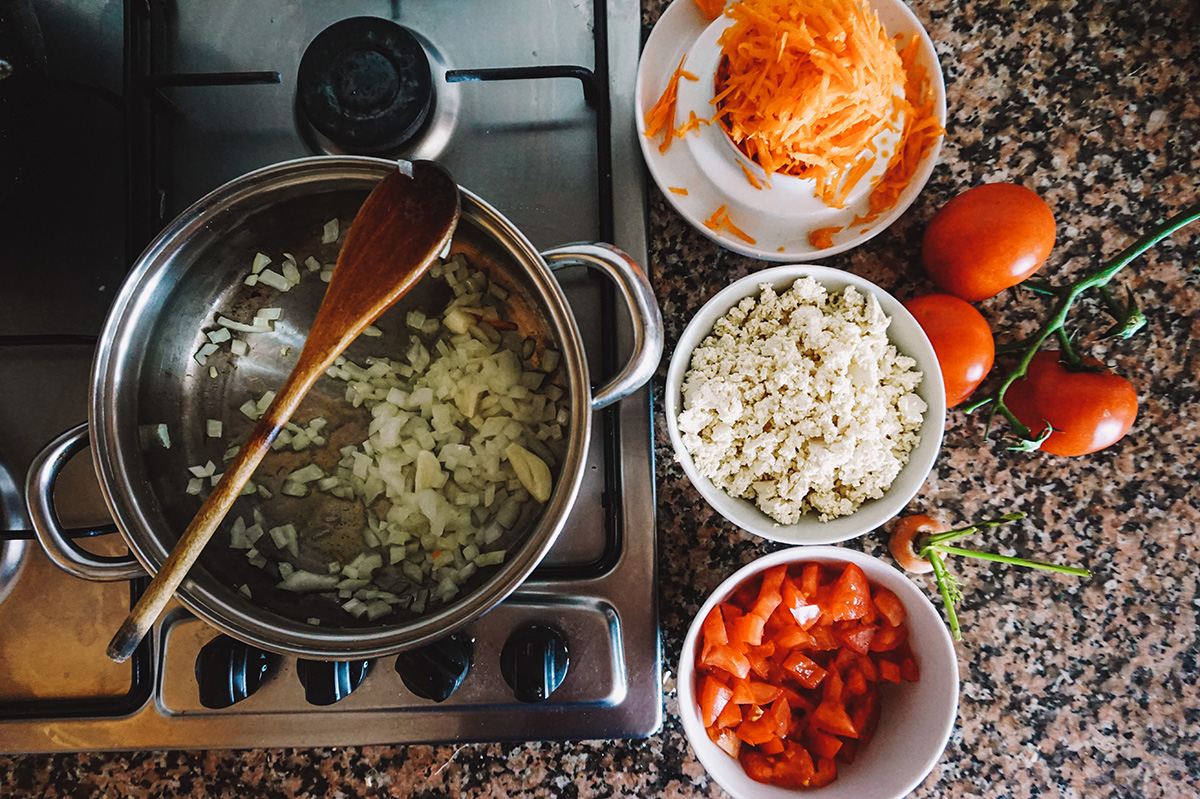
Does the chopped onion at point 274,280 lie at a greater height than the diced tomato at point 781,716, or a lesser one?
greater

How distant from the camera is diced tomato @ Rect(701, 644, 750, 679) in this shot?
83 cm

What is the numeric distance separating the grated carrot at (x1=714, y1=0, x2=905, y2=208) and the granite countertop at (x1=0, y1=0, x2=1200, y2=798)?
14 cm

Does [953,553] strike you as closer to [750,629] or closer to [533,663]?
[750,629]

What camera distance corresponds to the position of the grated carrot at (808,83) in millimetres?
797

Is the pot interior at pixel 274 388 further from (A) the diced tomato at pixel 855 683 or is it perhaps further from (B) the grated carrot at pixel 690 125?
(A) the diced tomato at pixel 855 683

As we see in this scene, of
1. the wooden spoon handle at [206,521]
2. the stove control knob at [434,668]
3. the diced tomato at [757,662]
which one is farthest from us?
the diced tomato at [757,662]

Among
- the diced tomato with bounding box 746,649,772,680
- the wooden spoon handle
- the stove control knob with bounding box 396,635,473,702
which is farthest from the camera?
the diced tomato with bounding box 746,649,772,680

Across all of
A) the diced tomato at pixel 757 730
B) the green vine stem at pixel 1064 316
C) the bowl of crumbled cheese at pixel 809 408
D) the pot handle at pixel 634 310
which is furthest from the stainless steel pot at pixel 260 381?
the green vine stem at pixel 1064 316

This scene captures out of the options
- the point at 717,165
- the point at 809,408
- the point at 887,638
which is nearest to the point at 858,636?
the point at 887,638

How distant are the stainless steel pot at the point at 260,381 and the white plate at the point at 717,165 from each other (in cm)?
20

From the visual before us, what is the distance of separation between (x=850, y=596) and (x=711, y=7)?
74cm

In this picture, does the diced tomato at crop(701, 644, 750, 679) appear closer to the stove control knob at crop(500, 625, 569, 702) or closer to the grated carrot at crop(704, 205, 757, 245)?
the stove control knob at crop(500, 625, 569, 702)

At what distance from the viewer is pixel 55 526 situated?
27.9 inches

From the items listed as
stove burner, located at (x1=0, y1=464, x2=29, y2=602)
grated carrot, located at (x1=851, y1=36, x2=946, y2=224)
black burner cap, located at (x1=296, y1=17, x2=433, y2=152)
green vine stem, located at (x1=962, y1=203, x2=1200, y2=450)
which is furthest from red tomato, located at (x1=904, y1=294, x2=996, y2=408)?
stove burner, located at (x1=0, y1=464, x2=29, y2=602)
